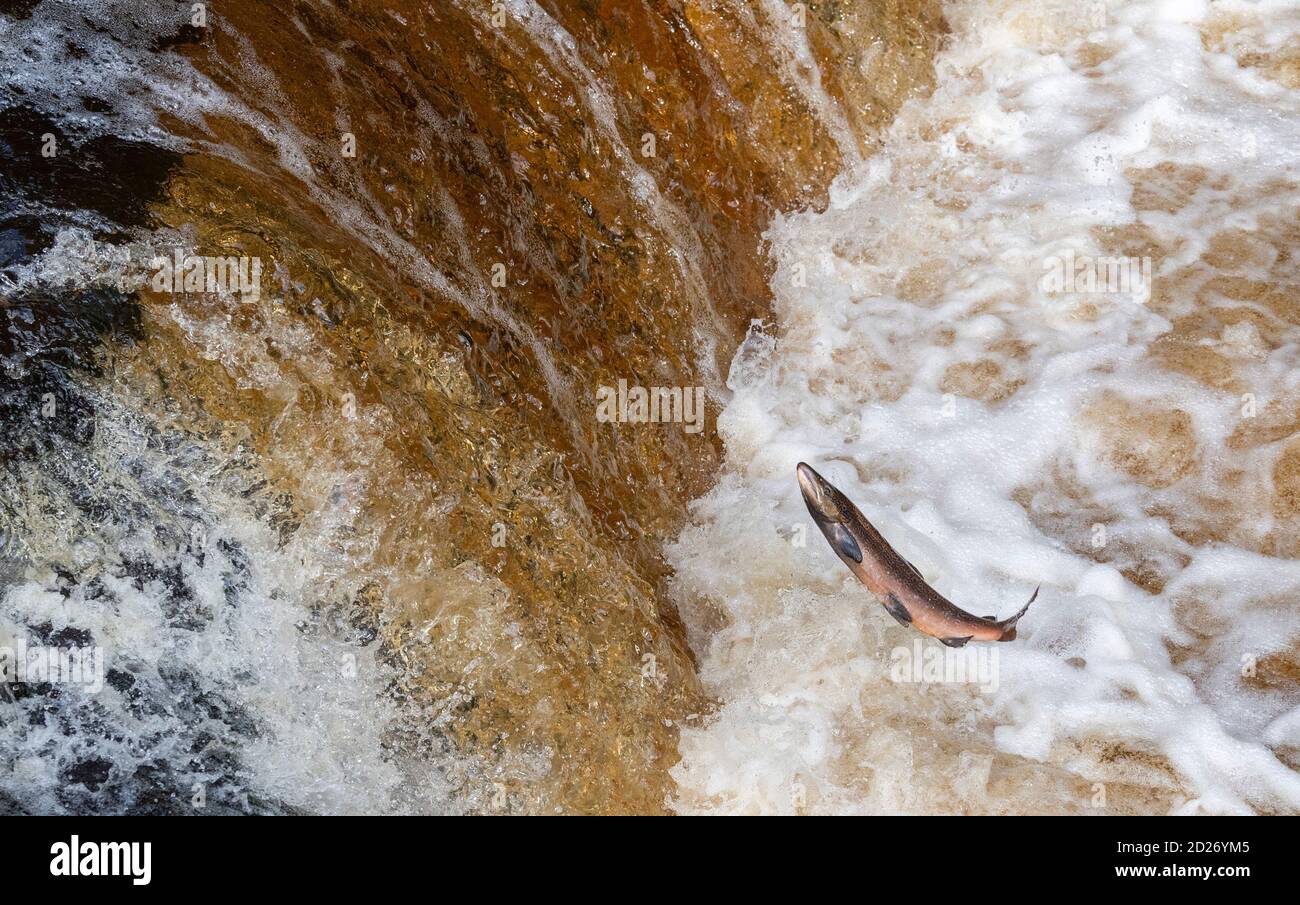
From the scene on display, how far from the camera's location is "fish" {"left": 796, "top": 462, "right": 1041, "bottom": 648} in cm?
351

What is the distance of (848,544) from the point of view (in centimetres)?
350

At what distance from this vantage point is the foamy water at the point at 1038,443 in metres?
3.75

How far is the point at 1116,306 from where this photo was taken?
191 inches

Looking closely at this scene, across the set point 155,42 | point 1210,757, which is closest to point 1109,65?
point 1210,757

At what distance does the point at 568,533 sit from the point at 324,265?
113 centimetres
